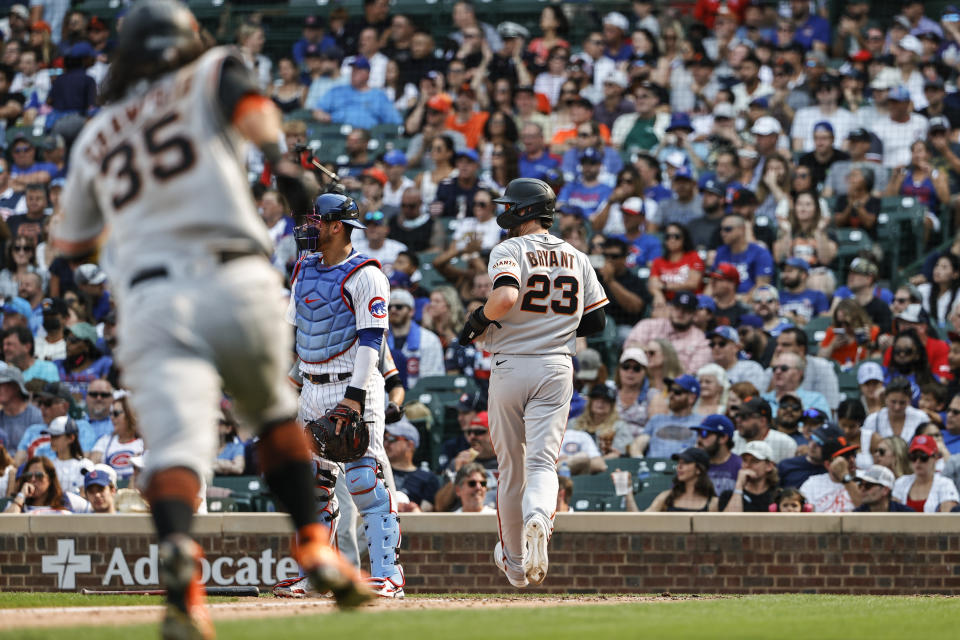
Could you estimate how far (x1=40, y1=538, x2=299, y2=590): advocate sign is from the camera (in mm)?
9867

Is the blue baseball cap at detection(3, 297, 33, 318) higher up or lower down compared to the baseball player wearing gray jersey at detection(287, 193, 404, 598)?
higher up

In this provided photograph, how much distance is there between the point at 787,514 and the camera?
947cm

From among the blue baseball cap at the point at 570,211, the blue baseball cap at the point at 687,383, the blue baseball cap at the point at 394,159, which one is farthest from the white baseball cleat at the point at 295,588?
the blue baseball cap at the point at 394,159

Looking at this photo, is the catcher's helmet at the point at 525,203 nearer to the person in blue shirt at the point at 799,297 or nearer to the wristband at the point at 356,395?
the wristband at the point at 356,395

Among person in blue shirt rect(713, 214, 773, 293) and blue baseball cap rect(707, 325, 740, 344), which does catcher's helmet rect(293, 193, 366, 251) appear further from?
person in blue shirt rect(713, 214, 773, 293)

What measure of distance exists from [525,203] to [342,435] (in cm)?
169

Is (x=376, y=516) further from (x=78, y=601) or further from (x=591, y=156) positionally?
(x=591, y=156)

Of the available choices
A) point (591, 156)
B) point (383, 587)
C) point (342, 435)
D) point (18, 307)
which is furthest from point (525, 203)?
point (18, 307)

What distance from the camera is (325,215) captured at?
746 cm

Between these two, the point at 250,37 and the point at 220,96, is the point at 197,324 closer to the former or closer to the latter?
the point at 220,96

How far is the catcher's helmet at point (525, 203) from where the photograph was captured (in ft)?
25.1

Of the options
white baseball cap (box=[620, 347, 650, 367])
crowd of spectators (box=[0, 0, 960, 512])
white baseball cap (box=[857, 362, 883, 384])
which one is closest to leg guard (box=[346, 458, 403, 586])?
crowd of spectators (box=[0, 0, 960, 512])

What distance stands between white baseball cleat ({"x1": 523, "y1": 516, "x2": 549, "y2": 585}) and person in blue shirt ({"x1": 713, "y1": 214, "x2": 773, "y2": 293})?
598cm

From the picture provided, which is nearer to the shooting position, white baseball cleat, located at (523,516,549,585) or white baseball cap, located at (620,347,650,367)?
white baseball cleat, located at (523,516,549,585)
